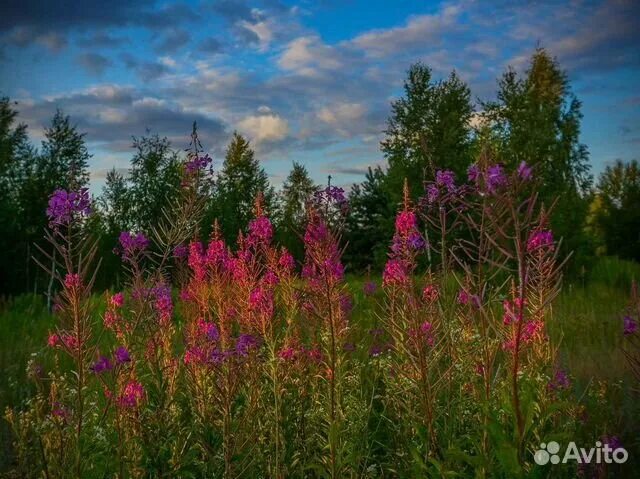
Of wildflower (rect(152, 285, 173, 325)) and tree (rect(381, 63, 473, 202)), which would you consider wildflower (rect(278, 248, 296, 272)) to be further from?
tree (rect(381, 63, 473, 202))

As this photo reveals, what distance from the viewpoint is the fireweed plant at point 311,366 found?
121 inches

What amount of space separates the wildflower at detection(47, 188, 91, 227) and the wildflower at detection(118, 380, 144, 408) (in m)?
1.28

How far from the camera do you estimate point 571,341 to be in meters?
9.86

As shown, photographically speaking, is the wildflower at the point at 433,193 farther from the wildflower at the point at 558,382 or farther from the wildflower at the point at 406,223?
the wildflower at the point at 558,382

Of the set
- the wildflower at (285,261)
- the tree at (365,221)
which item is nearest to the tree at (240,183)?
the tree at (365,221)

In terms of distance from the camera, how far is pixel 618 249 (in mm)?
39281

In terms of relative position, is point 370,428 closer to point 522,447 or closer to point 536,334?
point 536,334

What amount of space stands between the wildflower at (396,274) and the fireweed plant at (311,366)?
0.03m

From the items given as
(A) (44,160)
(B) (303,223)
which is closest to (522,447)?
(B) (303,223)

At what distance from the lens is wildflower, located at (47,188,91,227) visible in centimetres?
311

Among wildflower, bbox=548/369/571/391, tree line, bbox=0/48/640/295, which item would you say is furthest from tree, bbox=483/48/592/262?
wildflower, bbox=548/369/571/391

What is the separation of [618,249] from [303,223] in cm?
3990

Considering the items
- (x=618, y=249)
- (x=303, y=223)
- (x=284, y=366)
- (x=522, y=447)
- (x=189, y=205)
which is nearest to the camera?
(x=522, y=447)

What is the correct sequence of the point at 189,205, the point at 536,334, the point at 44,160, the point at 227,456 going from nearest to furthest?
the point at 227,456 → the point at 189,205 → the point at 536,334 → the point at 44,160
